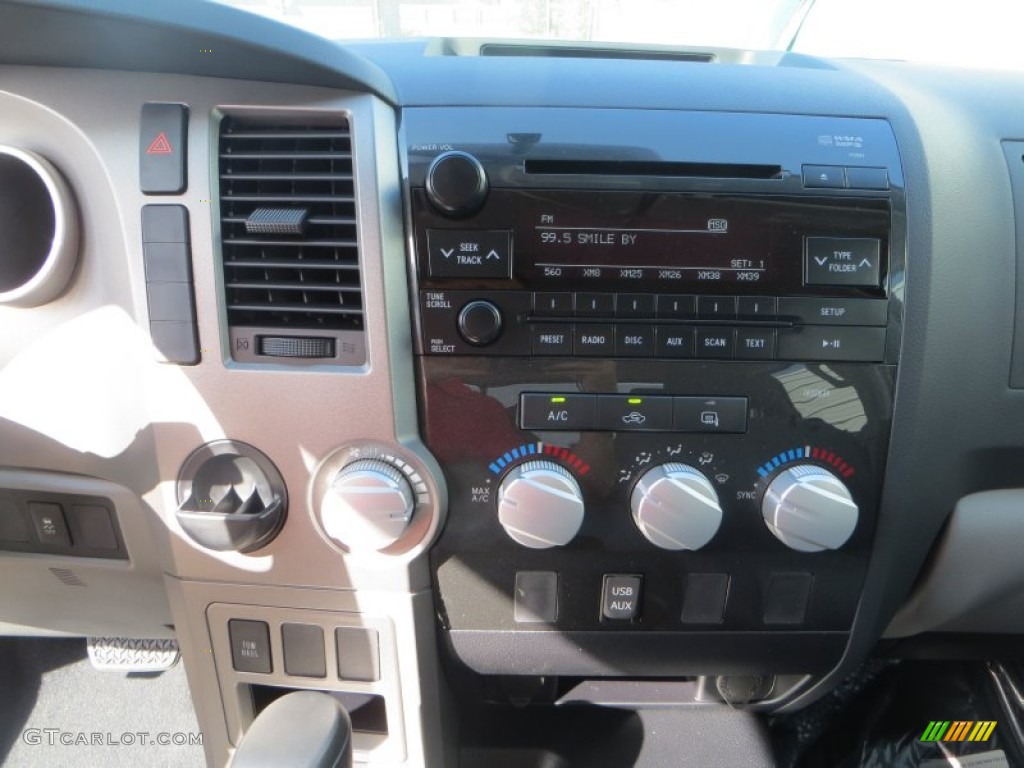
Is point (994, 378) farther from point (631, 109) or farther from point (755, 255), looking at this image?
point (631, 109)

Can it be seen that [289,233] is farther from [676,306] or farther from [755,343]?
[755,343]

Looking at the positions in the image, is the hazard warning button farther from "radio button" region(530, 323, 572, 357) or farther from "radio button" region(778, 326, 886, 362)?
"radio button" region(778, 326, 886, 362)

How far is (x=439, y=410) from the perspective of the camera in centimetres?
84

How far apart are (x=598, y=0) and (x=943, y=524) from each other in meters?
1.01

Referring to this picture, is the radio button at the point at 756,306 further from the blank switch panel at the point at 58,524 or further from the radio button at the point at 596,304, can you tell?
the blank switch panel at the point at 58,524

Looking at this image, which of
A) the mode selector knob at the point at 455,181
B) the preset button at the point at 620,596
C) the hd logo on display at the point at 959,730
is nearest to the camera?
the mode selector knob at the point at 455,181

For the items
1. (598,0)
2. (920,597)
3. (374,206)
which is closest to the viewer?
(374,206)

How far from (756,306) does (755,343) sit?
0.04 metres

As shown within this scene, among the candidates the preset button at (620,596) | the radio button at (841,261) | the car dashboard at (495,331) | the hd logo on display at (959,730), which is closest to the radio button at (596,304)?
the car dashboard at (495,331)

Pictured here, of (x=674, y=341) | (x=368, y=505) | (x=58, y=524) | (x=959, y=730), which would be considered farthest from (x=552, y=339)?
(x=959, y=730)

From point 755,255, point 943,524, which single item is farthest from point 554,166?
point 943,524

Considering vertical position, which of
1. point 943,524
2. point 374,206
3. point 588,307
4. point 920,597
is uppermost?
point 374,206

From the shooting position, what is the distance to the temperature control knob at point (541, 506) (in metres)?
0.81

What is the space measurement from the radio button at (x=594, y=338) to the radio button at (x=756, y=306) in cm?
15
